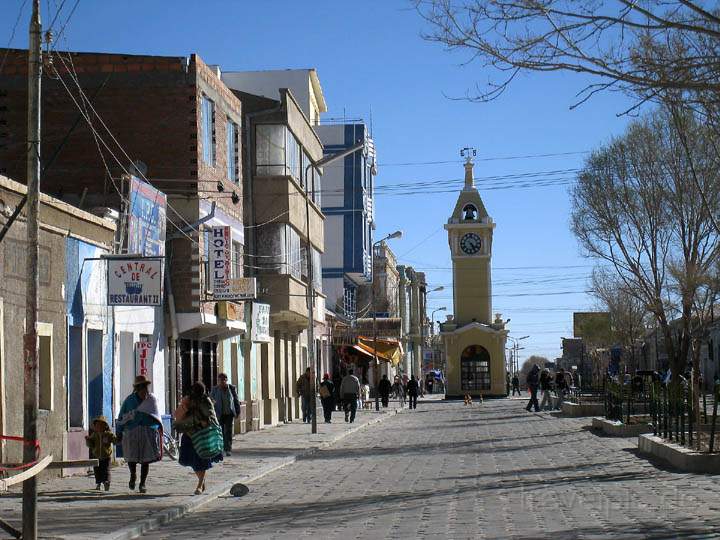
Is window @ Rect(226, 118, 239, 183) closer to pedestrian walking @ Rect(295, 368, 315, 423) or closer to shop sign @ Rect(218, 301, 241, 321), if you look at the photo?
shop sign @ Rect(218, 301, 241, 321)

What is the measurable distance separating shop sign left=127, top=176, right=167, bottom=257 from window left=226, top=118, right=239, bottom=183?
21.1 ft

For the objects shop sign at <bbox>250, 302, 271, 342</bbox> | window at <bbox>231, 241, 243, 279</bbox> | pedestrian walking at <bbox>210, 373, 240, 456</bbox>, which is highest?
window at <bbox>231, 241, 243, 279</bbox>

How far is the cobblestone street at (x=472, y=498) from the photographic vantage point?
511 inches

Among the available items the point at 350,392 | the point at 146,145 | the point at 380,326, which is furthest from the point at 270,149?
the point at 380,326

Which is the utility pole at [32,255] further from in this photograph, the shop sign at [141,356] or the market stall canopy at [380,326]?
the market stall canopy at [380,326]

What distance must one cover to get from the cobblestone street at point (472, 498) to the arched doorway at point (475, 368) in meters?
61.1

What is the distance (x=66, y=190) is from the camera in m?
28.4

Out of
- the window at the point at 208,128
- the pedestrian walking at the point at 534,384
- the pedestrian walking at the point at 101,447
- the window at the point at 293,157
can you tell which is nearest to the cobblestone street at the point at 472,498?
the pedestrian walking at the point at 101,447

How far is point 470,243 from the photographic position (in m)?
91.1

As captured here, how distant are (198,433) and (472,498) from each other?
4114 millimetres

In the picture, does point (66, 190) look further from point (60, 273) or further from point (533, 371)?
point (533, 371)

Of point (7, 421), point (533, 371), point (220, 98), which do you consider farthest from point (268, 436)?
point (533, 371)

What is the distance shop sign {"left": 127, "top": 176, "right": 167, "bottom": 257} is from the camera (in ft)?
80.9

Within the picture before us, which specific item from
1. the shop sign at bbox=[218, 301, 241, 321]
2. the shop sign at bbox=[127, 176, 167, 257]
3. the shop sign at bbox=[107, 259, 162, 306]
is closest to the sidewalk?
the shop sign at bbox=[107, 259, 162, 306]
